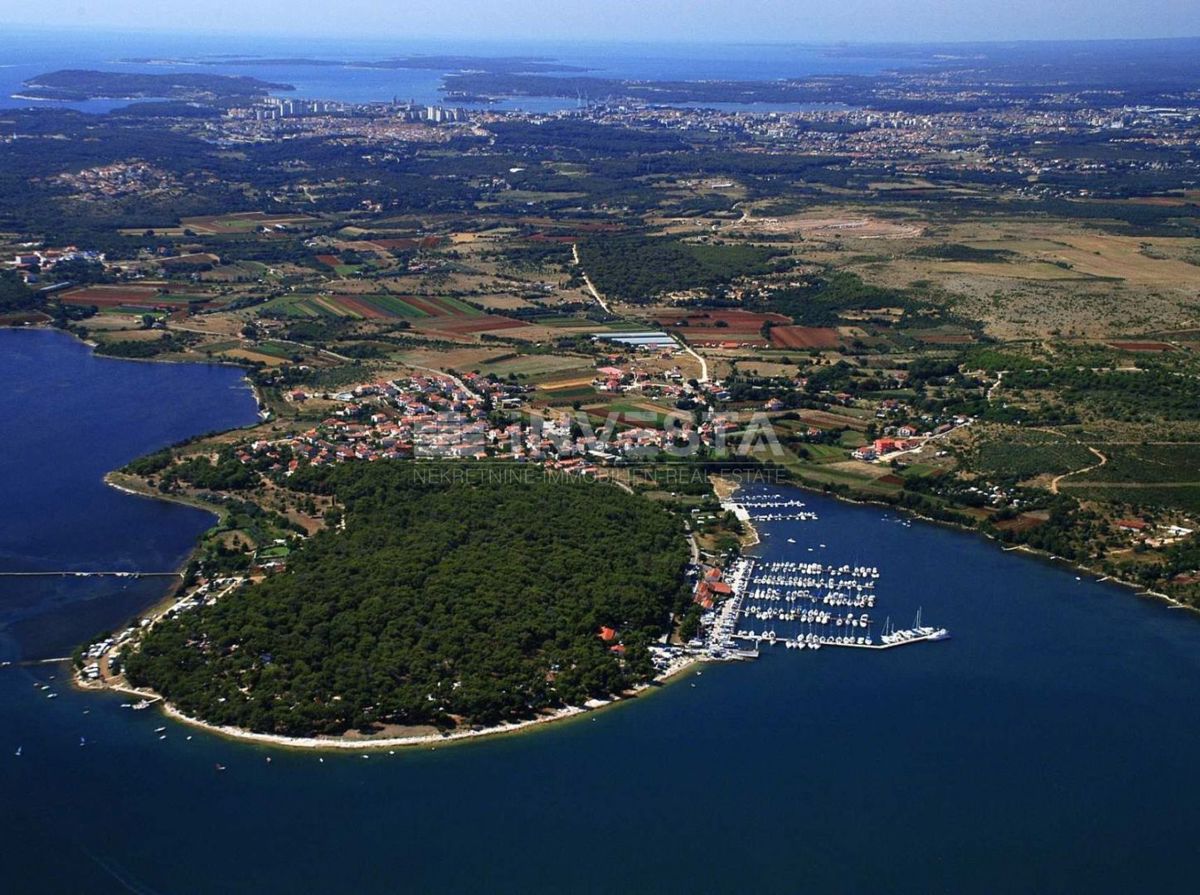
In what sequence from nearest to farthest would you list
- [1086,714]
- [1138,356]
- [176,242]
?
[1086,714], [1138,356], [176,242]

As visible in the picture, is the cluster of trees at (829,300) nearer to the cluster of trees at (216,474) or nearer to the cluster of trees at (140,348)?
the cluster of trees at (140,348)

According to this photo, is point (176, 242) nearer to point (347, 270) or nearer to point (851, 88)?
point (347, 270)

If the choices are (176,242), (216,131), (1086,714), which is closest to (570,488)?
(1086,714)

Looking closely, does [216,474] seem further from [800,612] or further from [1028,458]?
[1028,458]

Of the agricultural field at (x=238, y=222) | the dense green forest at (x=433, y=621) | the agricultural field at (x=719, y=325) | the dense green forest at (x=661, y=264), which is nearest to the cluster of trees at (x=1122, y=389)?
the agricultural field at (x=719, y=325)

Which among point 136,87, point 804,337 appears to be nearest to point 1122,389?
point 804,337

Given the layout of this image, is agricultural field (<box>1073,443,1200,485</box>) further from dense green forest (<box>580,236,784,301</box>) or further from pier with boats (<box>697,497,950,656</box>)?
dense green forest (<box>580,236,784,301</box>)

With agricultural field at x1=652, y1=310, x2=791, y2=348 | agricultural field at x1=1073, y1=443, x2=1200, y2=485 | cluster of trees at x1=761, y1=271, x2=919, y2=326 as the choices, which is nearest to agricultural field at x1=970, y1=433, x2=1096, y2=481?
agricultural field at x1=1073, y1=443, x2=1200, y2=485
